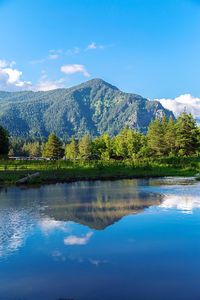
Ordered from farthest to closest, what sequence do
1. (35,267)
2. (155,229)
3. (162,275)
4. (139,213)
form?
(139,213), (155,229), (35,267), (162,275)

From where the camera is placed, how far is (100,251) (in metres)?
15.7

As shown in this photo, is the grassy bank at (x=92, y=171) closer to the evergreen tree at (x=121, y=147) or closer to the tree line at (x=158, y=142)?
the tree line at (x=158, y=142)

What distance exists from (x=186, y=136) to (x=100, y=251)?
75.7m

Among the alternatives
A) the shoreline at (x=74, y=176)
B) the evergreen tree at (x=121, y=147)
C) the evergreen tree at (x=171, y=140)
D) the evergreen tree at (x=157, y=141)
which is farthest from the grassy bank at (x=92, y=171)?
the evergreen tree at (x=121, y=147)

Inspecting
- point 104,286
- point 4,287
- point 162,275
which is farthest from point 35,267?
point 162,275

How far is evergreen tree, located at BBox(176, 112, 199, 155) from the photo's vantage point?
87875 millimetres

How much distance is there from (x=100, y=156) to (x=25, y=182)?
75.0 metres

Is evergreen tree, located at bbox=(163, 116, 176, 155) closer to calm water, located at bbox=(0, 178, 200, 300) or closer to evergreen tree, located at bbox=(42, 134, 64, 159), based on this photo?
evergreen tree, located at bbox=(42, 134, 64, 159)

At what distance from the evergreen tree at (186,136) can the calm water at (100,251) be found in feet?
199

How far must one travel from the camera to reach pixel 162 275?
508 inches

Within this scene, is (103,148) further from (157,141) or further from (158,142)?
(158,142)

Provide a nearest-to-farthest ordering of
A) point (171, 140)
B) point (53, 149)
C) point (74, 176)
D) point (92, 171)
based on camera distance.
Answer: point (74, 176) → point (92, 171) → point (171, 140) → point (53, 149)

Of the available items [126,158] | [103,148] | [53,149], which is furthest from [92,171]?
[53,149]

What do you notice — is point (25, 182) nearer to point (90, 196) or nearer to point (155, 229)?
point (90, 196)
